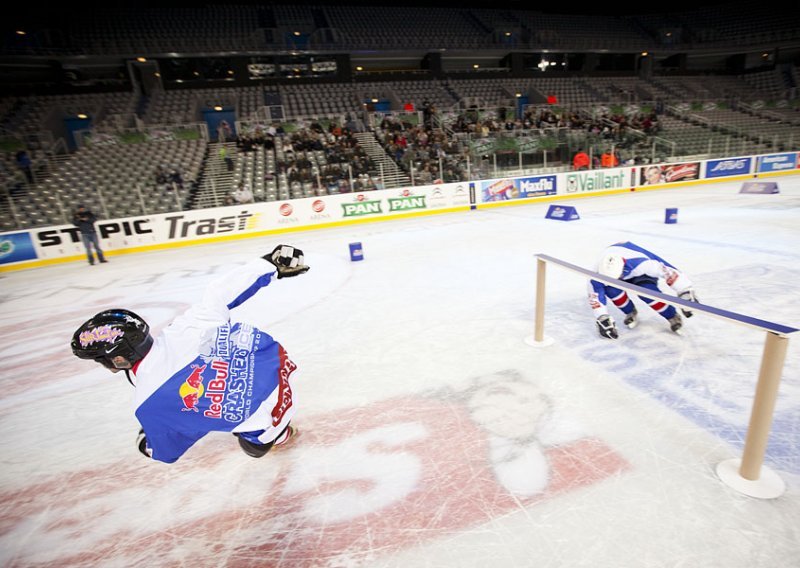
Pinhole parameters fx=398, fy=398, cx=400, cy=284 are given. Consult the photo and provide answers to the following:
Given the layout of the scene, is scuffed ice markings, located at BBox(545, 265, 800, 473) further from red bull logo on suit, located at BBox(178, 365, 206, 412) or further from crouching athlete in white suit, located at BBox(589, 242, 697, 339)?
red bull logo on suit, located at BBox(178, 365, 206, 412)

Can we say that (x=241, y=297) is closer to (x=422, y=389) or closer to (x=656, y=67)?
(x=422, y=389)

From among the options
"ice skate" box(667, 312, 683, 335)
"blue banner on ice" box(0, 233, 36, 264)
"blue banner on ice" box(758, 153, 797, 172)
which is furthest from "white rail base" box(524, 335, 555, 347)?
"blue banner on ice" box(758, 153, 797, 172)

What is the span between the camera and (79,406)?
376 cm

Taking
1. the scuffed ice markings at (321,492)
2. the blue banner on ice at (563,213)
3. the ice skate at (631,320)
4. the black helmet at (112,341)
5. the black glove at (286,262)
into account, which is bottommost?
the scuffed ice markings at (321,492)

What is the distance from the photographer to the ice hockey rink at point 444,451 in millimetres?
2062

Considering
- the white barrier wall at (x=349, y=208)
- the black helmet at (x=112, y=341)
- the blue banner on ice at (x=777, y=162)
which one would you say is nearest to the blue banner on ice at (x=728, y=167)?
the white barrier wall at (x=349, y=208)

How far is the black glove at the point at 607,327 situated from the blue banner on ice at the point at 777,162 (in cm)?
2133

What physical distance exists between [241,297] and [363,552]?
4.75 ft

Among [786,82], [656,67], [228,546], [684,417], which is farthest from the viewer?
[656,67]

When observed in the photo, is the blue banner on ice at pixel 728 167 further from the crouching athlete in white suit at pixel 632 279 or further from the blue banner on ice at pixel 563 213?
the crouching athlete in white suit at pixel 632 279

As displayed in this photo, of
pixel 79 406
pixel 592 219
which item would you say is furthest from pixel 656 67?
pixel 79 406

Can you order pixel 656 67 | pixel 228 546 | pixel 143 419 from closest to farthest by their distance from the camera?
pixel 143 419, pixel 228 546, pixel 656 67

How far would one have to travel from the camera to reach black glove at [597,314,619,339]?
412 cm

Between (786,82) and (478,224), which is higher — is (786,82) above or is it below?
above
